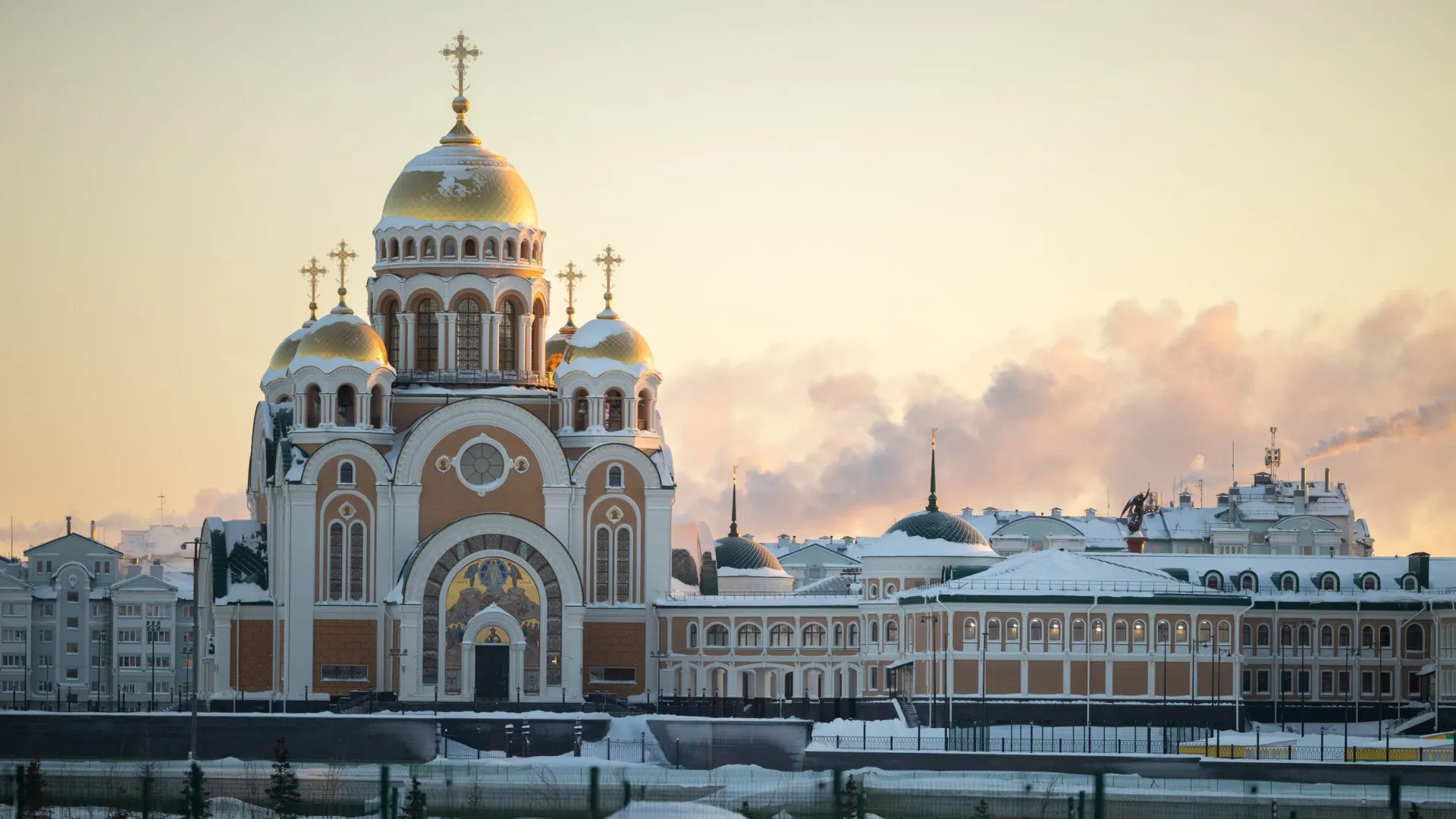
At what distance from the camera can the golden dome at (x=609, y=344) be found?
89375 mm

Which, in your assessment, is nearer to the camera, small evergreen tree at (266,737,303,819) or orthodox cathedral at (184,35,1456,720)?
small evergreen tree at (266,737,303,819)

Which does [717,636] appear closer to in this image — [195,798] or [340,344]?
[340,344]

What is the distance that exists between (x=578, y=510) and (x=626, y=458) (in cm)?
209

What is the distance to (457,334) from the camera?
297ft

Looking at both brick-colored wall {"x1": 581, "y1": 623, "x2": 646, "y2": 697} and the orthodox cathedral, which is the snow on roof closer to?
the orthodox cathedral

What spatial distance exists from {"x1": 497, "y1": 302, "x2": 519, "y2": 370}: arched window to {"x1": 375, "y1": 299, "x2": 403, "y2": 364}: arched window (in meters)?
3.14

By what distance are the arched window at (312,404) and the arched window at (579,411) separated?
297 inches

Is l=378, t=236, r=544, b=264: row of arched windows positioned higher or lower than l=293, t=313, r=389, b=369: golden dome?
higher

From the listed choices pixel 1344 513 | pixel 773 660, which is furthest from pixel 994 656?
pixel 1344 513

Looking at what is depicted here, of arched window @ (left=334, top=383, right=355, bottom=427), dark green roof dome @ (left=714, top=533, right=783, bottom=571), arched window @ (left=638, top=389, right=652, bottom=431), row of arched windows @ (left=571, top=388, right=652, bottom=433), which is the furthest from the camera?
dark green roof dome @ (left=714, top=533, right=783, bottom=571)

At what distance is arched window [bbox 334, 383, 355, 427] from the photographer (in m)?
87.4

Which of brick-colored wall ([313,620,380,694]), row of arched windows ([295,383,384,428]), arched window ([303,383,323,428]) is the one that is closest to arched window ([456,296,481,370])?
row of arched windows ([295,383,384,428])

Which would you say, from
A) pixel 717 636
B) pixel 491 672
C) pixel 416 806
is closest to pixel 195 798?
pixel 416 806

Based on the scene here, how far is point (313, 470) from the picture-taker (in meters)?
86.4
